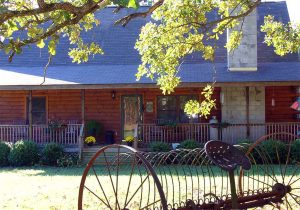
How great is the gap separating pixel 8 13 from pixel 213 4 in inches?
292

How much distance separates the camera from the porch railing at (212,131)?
60.2 ft

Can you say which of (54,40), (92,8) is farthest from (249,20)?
(92,8)

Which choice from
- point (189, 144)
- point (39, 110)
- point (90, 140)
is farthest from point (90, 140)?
point (189, 144)

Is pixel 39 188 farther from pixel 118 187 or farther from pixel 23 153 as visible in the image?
pixel 23 153

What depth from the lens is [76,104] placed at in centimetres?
2119

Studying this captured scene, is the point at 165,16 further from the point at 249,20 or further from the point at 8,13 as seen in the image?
the point at 249,20

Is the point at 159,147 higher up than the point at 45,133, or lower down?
lower down

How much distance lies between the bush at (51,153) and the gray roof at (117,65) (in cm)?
260

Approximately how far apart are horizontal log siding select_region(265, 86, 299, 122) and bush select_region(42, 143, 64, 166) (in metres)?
9.31

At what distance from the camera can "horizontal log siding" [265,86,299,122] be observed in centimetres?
2028

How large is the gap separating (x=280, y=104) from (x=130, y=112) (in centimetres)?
683

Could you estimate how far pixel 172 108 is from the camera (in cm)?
2048

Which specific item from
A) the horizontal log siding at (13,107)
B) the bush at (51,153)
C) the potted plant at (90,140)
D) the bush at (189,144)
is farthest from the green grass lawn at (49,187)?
the horizontal log siding at (13,107)

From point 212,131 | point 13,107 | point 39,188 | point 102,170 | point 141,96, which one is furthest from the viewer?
point 13,107
